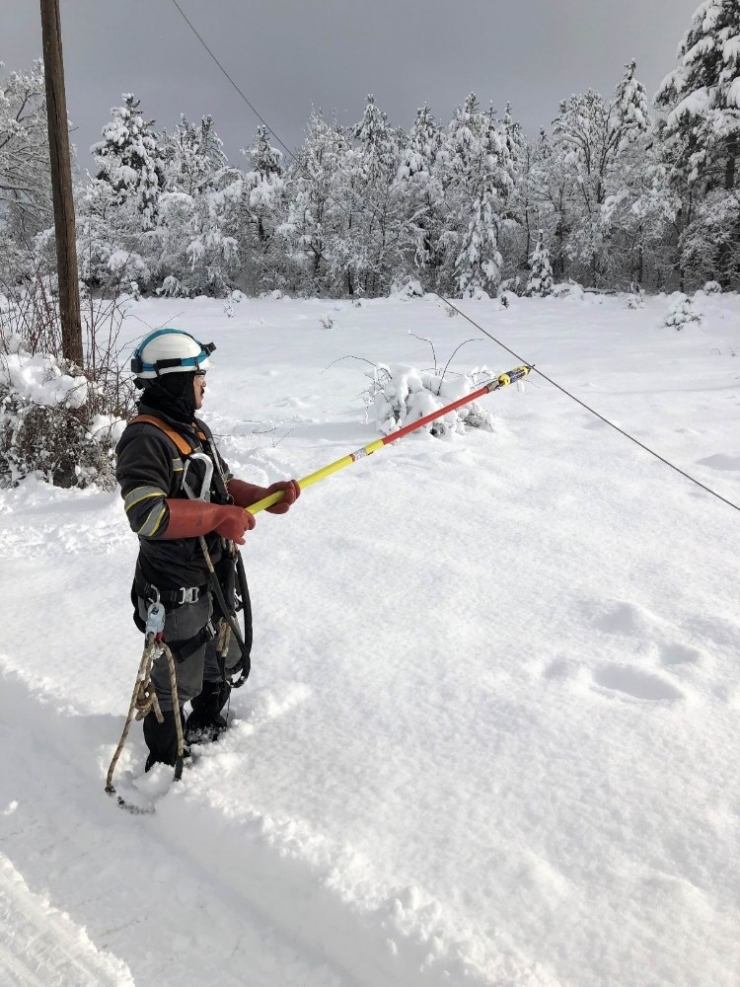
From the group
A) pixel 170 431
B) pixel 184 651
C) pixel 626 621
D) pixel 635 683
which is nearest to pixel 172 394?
pixel 170 431

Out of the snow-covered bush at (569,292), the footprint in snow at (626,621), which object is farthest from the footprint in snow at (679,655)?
the snow-covered bush at (569,292)

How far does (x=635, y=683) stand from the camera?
267 centimetres

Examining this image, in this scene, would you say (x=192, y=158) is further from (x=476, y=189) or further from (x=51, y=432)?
(x=51, y=432)

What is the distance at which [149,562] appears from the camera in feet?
7.22

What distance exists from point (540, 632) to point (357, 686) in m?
0.97

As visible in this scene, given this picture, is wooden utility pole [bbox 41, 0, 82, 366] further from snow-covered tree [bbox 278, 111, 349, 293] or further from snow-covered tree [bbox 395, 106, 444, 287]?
snow-covered tree [bbox 395, 106, 444, 287]

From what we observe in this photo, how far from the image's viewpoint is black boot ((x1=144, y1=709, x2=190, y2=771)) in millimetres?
2285

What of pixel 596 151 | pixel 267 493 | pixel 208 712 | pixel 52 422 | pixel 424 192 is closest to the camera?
pixel 267 493

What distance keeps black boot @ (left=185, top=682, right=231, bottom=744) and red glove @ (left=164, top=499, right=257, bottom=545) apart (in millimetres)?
770

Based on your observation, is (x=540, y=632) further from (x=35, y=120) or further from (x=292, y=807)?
(x=35, y=120)

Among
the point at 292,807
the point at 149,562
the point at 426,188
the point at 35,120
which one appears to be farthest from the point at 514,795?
the point at 426,188

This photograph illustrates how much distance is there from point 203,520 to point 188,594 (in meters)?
0.35

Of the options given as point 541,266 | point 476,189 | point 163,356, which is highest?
point 476,189

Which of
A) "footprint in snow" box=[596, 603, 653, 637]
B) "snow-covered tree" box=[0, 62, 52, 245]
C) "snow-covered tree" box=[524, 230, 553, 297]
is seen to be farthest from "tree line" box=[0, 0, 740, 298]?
"footprint in snow" box=[596, 603, 653, 637]
